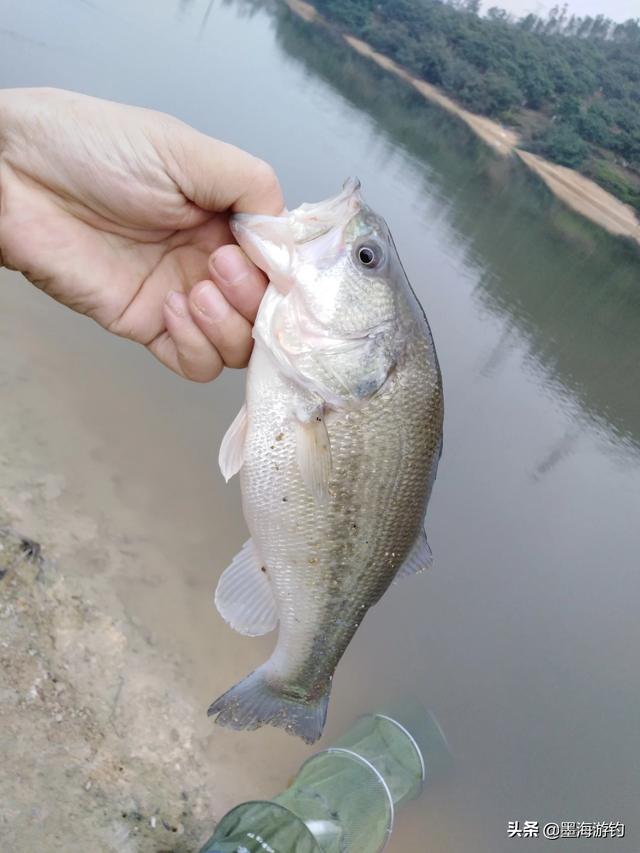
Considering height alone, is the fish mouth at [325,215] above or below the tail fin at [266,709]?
above

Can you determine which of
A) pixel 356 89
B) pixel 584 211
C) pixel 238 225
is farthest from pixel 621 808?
pixel 356 89

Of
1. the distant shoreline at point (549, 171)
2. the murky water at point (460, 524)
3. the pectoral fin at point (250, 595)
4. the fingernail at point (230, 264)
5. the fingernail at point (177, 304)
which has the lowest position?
the murky water at point (460, 524)

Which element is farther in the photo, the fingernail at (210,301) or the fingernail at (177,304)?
the fingernail at (177,304)

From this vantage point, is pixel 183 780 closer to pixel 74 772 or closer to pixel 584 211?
pixel 74 772

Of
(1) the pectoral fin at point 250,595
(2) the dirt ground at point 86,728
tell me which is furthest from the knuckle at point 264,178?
(2) the dirt ground at point 86,728

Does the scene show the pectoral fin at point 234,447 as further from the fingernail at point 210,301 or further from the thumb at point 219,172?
the thumb at point 219,172

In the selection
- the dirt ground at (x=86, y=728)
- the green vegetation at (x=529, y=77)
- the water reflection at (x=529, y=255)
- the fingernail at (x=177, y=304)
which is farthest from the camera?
the green vegetation at (x=529, y=77)

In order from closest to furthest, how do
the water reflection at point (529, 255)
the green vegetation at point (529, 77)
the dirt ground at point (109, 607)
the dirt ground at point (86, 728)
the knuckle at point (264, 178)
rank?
the knuckle at point (264, 178) < the dirt ground at point (86, 728) < the dirt ground at point (109, 607) < the water reflection at point (529, 255) < the green vegetation at point (529, 77)

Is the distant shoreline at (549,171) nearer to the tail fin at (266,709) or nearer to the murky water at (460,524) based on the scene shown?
the murky water at (460,524)
